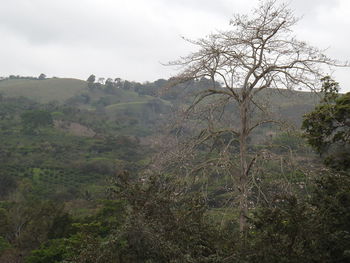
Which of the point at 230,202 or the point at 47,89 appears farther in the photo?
the point at 47,89

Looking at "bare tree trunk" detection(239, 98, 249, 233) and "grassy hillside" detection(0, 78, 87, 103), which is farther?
"grassy hillside" detection(0, 78, 87, 103)

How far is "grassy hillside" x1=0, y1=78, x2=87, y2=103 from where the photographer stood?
105 meters

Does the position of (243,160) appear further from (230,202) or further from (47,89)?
(47,89)

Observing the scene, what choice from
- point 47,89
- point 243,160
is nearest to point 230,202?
point 243,160

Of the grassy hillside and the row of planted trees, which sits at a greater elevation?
the row of planted trees

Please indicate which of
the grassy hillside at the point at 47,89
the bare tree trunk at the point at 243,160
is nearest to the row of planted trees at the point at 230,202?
the bare tree trunk at the point at 243,160

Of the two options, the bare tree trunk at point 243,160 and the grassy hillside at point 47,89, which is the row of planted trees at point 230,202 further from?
the grassy hillside at point 47,89

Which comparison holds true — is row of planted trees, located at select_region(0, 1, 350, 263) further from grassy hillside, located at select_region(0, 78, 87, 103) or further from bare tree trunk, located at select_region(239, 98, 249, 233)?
grassy hillside, located at select_region(0, 78, 87, 103)

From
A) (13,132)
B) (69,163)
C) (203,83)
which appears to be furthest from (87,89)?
(203,83)

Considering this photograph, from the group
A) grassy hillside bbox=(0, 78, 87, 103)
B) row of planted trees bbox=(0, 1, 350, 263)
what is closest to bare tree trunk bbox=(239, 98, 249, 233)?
row of planted trees bbox=(0, 1, 350, 263)

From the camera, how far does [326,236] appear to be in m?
6.27

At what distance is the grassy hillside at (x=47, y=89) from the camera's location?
343 ft

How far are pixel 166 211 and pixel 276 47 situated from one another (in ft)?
11.5

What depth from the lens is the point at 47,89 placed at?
113 m
